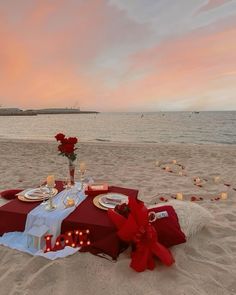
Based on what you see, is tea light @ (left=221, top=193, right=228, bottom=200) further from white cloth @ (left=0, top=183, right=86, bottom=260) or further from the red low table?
white cloth @ (left=0, top=183, right=86, bottom=260)

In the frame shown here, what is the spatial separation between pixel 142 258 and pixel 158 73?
809 inches

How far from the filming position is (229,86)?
2850 centimetres

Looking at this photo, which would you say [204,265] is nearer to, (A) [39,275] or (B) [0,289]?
(A) [39,275]

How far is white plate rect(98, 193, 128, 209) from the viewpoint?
108 inches

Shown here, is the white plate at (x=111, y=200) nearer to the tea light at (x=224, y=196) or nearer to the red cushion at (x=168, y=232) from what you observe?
the red cushion at (x=168, y=232)

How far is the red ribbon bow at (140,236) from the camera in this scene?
225cm

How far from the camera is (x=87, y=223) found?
245 centimetres

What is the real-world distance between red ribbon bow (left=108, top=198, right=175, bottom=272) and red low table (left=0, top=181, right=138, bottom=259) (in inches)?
6.3

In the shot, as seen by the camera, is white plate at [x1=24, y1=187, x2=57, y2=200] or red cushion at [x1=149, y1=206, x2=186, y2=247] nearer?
red cushion at [x1=149, y1=206, x2=186, y2=247]

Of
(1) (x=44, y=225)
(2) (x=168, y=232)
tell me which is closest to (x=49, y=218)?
(1) (x=44, y=225)

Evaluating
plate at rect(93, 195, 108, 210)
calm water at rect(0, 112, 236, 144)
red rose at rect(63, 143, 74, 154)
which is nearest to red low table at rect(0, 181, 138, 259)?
plate at rect(93, 195, 108, 210)

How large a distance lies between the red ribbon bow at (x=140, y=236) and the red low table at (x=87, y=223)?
0.16 metres

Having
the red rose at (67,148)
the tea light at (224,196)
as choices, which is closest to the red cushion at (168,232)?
the red rose at (67,148)

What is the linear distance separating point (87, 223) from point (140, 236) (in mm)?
621
